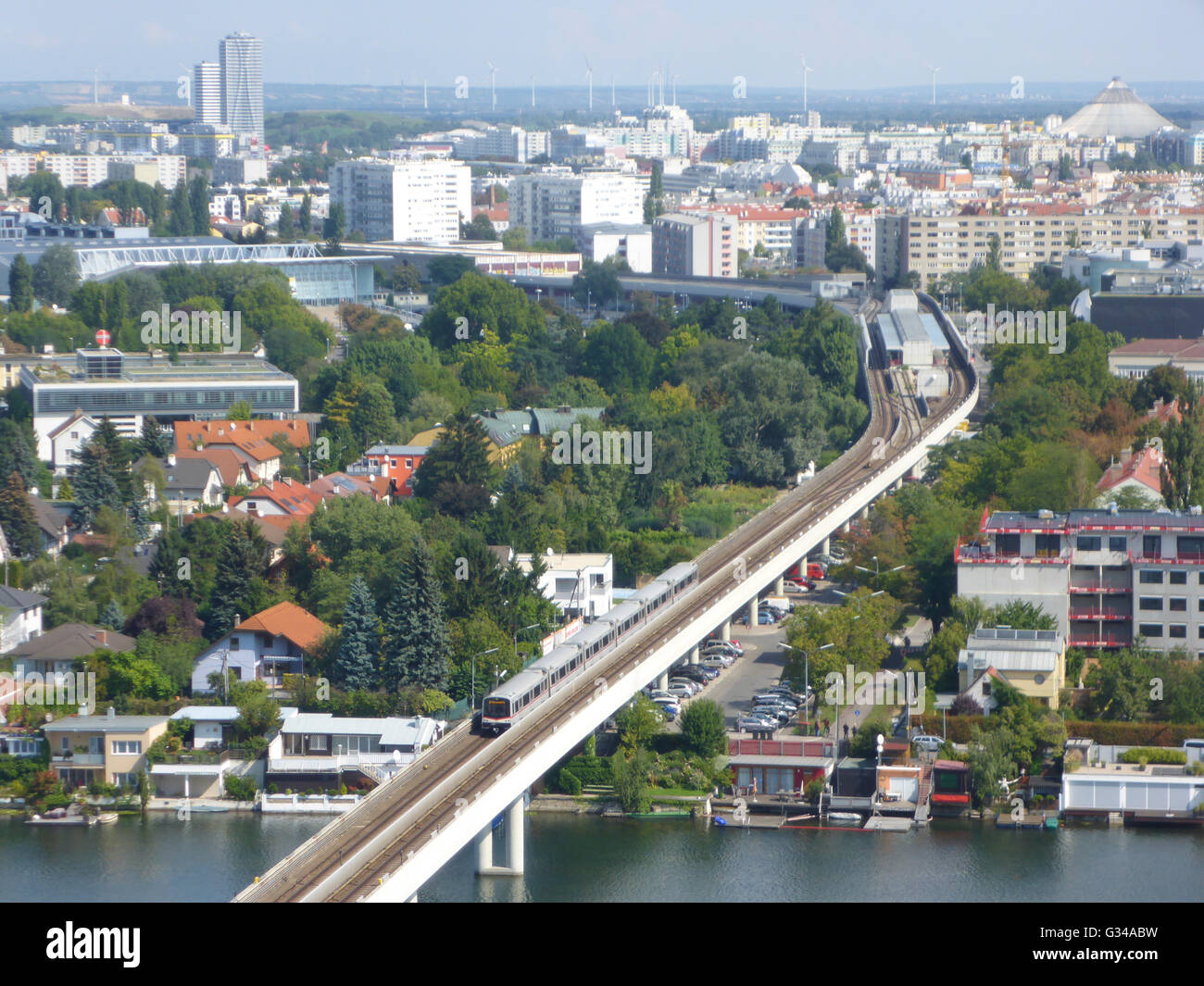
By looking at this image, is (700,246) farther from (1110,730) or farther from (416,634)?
(1110,730)

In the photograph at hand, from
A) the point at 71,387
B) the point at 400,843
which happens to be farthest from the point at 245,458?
the point at 400,843

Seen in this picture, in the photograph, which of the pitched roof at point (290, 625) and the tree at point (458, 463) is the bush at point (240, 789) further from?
the tree at point (458, 463)

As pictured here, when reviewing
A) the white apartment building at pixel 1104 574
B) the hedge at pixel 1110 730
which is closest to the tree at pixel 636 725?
the hedge at pixel 1110 730

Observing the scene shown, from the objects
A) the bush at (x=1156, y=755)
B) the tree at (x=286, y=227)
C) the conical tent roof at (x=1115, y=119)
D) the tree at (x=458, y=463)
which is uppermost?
the conical tent roof at (x=1115, y=119)

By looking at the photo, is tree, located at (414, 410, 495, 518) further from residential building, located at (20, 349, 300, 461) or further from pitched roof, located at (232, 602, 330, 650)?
residential building, located at (20, 349, 300, 461)

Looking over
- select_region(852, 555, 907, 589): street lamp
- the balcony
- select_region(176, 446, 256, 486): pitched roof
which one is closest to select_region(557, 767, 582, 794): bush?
the balcony
